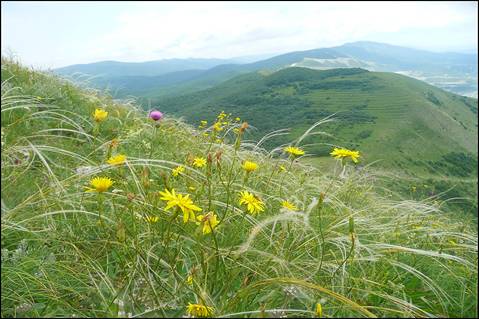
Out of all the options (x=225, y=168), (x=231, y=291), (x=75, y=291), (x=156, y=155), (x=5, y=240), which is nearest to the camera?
(x=75, y=291)

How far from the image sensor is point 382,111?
12975 cm

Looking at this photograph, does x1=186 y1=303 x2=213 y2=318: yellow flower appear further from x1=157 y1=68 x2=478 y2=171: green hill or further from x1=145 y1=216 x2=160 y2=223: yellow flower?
x1=157 y1=68 x2=478 y2=171: green hill

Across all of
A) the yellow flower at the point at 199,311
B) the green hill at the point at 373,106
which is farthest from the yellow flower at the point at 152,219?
the green hill at the point at 373,106

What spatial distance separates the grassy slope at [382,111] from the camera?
98375 millimetres

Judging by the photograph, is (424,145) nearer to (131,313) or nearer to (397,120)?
(397,120)

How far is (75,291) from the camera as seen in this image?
168 centimetres

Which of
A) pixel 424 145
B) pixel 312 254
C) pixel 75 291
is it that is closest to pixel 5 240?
pixel 75 291

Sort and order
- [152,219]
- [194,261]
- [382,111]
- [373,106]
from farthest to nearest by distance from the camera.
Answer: [373,106]
[382,111]
[194,261]
[152,219]

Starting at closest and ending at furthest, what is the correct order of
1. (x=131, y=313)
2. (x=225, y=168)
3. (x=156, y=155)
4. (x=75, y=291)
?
(x=131, y=313)
(x=75, y=291)
(x=225, y=168)
(x=156, y=155)

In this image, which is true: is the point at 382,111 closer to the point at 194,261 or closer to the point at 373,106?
the point at 373,106

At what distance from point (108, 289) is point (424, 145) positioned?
407 feet

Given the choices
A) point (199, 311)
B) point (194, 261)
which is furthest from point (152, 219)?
point (199, 311)

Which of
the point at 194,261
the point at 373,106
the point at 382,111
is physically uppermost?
the point at 194,261

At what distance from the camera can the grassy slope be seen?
3873 inches
